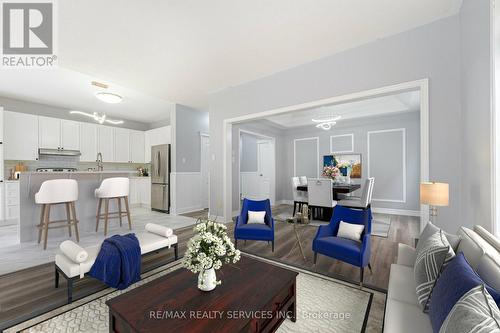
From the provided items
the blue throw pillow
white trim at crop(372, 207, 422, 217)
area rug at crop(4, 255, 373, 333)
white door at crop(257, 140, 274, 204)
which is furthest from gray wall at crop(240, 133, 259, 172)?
the blue throw pillow

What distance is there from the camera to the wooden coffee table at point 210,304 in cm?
118

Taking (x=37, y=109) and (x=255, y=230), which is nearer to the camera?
(x=255, y=230)

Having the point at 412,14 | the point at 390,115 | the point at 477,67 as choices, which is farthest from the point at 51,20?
the point at 390,115

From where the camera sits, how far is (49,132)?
5316mm

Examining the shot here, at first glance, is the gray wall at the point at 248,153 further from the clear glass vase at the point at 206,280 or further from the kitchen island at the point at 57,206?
the clear glass vase at the point at 206,280

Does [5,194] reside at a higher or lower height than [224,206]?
higher

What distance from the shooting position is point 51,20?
2.47 meters

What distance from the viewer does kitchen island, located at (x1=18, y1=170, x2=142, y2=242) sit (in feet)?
10.9

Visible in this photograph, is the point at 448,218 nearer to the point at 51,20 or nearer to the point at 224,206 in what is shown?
the point at 224,206

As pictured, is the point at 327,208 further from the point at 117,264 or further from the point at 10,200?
the point at 10,200

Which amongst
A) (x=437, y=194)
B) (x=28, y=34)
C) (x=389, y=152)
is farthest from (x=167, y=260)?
(x=389, y=152)

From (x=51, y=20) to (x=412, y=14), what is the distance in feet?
14.0

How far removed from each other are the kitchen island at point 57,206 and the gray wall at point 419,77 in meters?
3.86

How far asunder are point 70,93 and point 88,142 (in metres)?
1.67
